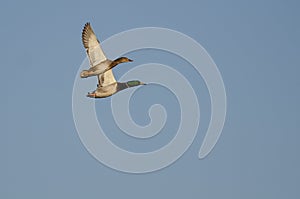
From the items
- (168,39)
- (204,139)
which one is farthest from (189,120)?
(168,39)

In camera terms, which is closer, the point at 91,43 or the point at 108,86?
the point at 91,43

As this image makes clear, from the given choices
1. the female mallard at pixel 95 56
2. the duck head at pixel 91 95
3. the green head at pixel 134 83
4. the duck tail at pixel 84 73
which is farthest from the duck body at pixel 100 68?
the green head at pixel 134 83

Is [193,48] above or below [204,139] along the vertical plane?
above

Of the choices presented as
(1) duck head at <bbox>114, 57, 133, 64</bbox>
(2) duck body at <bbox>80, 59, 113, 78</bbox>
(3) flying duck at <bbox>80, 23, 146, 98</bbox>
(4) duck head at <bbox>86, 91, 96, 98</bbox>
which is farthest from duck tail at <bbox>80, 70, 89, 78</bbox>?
(1) duck head at <bbox>114, 57, 133, 64</bbox>

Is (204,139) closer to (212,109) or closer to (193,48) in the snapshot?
(212,109)

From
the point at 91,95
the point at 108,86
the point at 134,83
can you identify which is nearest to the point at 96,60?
the point at 108,86

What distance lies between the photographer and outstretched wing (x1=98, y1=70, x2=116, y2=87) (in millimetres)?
18188

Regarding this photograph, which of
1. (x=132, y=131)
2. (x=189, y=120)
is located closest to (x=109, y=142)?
(x=132, y=131)

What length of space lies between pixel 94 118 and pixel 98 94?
496 mm

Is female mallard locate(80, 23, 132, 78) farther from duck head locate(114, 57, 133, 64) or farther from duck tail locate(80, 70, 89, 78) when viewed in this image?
duck tail locate(80, 70, 89, 78)

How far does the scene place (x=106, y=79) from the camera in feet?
60.0

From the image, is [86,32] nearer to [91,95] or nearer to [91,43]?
[91,43]

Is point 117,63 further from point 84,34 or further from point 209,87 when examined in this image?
point 209,87

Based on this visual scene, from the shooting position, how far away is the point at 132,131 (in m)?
18.5
